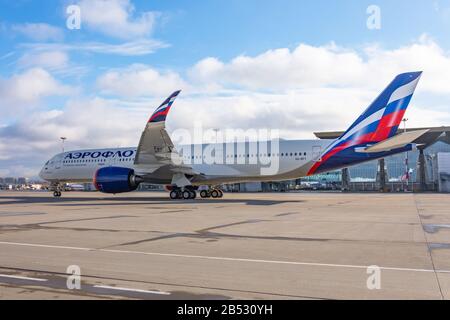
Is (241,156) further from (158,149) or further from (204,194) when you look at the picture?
(158,149)

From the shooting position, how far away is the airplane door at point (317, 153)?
2556 centimetres

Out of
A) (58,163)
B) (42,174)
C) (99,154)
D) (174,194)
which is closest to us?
(174,194)

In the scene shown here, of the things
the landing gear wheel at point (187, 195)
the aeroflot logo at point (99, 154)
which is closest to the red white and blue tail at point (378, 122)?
the landing gear wheel at point (187, 195)

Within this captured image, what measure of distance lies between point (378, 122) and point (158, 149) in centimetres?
1317

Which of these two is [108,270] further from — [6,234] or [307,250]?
[6,234]

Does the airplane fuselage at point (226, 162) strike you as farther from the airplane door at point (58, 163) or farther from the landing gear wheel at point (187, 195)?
the landing gear wheel at point (187, 195)

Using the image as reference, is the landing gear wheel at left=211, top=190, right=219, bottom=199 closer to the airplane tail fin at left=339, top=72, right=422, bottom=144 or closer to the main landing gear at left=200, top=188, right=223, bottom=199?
the main landing gear at left=200, top=188, right=223, bottom=199

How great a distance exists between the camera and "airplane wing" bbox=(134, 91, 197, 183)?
77.4 ft

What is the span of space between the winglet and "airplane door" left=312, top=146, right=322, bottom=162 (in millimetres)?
9230

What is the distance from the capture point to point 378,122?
918 inches

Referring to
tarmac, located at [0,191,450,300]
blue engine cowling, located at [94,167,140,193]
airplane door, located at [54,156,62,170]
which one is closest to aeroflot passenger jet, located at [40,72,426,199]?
blue engine cowling, located at [94,167,140,193]

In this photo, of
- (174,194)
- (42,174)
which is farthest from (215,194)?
(42,174)
